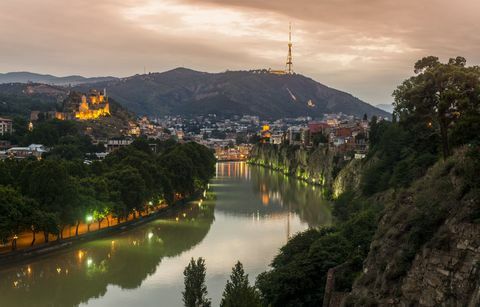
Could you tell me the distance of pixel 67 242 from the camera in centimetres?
2277

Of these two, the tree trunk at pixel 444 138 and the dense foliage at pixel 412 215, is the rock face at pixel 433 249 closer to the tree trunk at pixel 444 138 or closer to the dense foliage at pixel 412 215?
the dense foliage at pixel 412 215

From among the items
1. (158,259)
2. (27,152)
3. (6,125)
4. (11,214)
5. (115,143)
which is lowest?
(158,259)

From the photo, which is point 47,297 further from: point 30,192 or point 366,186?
point 366,186

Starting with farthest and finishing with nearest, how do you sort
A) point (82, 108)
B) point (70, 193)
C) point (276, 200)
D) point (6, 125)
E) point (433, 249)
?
point (82, 108) → point (6, 125) → point (276, 200) → point (70, 193) → point (433, 249)

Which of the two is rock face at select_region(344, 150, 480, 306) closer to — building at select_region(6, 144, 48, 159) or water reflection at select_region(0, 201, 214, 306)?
water reflection at select_region(0, 201, 214, 306)

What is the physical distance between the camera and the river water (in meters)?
17.0

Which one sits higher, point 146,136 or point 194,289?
point 146,136

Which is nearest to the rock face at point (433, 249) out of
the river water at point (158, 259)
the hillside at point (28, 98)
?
the river water at point (158, 259)

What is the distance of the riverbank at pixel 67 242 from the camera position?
65.2ft

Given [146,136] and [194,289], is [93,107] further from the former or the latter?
[194,289]

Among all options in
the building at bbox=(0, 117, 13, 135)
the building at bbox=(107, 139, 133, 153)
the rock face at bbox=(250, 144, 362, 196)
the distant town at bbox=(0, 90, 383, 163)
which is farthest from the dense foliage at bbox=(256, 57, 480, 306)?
the building at bbox=(0, 117, 13, 135)

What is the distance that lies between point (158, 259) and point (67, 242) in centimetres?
390

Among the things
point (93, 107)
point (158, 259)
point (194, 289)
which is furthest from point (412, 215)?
point (93, 107)

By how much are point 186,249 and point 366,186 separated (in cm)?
938
